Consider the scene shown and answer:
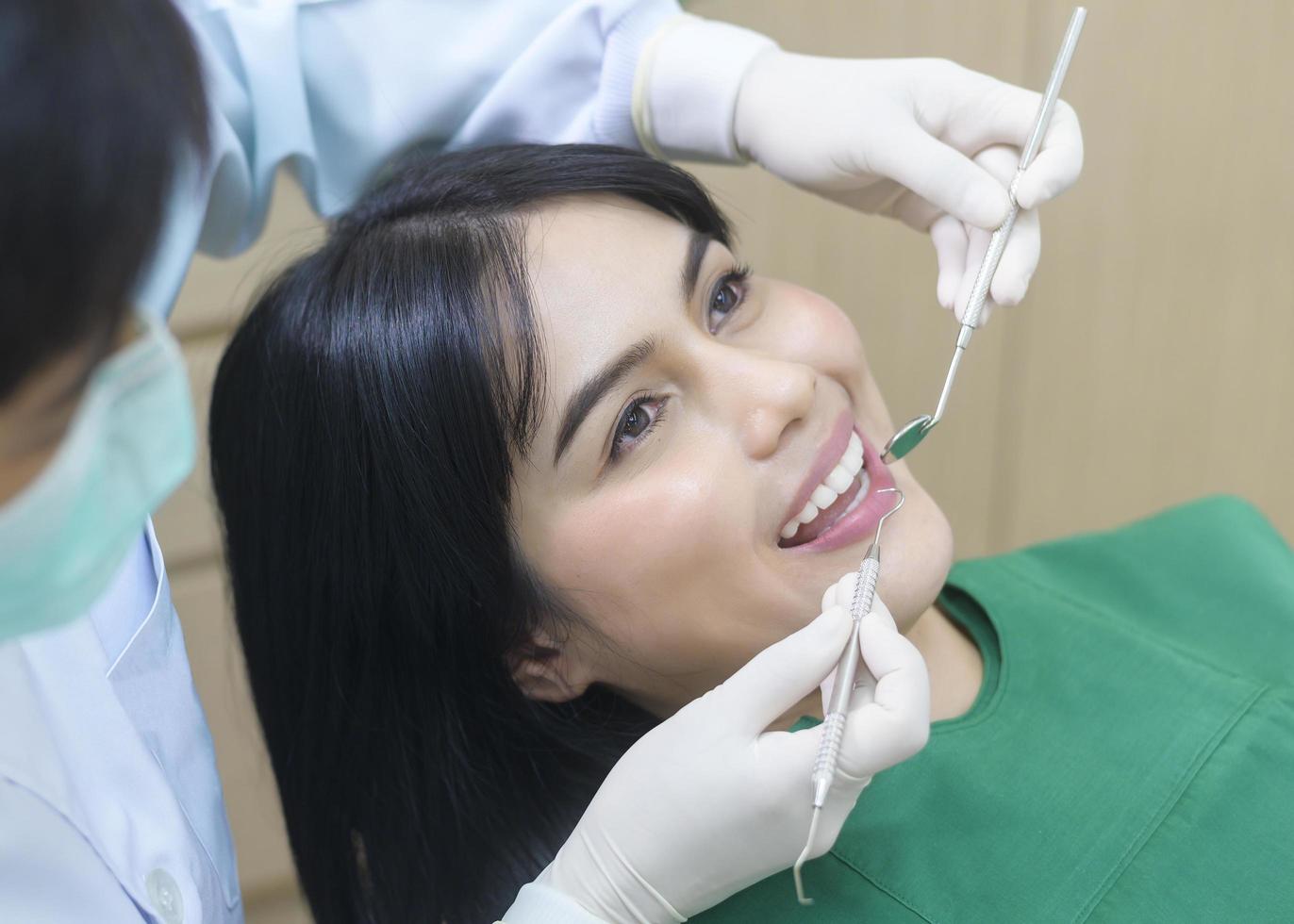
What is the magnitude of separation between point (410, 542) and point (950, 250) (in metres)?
0.60

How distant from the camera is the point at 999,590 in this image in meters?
1.30

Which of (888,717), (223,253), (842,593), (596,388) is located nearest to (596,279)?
(596,388)

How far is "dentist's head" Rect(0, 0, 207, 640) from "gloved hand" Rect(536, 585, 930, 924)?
18.0 inches

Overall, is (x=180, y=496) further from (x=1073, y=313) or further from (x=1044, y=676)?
(x=1073, y=313)

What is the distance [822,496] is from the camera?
1.03 m

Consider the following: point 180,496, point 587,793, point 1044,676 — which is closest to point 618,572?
point 587,793

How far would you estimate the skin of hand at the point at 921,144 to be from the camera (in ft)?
3.58

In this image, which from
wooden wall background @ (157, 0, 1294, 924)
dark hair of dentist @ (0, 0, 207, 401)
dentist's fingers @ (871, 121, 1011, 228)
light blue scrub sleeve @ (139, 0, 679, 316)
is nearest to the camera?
dark hair of dentist @ (0, 0, 207, 401)

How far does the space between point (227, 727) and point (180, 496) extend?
390 millimetres

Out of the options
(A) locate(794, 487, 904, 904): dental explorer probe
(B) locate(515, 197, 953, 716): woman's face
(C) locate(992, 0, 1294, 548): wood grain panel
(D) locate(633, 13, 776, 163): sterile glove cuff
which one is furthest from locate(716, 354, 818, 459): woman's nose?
(C) locate(992, 0, 1294, 548): wood grain panel

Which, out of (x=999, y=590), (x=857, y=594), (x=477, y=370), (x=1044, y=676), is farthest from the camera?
(x=999, y=590)

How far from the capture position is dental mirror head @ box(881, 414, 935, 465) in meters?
0.99

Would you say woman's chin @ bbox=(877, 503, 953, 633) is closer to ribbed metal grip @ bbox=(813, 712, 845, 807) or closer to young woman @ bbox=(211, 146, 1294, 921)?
young woman @ bbox=(211, 146, 1294, 921)

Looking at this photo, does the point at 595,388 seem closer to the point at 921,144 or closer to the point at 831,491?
the point at 831,491
